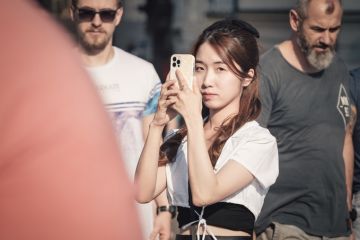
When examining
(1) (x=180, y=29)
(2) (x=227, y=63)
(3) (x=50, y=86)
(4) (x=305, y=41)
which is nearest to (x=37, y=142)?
(3) (x=50, y=86)

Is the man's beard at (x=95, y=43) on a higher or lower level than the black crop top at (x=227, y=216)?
higher

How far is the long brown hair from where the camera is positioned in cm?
295

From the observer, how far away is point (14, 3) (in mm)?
754

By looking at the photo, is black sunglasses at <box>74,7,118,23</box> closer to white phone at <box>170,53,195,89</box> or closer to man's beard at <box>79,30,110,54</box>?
man's beard at <box>79,30,110,54</box>

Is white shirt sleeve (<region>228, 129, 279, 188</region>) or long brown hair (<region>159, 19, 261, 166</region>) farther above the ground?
long brown hair (<region>159, 19, 261, 166</region>)

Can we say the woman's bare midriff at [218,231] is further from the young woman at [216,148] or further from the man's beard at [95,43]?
the man's beard at [95,43]

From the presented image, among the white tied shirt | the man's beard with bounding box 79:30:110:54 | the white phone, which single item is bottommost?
the white tied shirt

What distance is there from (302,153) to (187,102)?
4.55 feet

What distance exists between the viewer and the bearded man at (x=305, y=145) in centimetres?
390

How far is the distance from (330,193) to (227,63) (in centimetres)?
134

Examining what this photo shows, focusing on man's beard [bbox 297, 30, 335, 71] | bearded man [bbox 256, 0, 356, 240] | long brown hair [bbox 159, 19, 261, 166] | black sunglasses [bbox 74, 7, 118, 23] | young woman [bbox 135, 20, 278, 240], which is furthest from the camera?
black sunglasses [bbox 74, 7, 118, 23]

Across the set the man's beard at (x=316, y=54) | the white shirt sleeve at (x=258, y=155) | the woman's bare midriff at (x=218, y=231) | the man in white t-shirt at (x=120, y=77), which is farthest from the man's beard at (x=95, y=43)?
the woman's bare midriff at (x=218, y=231)

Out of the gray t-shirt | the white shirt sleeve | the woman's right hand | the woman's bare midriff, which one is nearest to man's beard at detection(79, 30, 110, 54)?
the gray t-shirt

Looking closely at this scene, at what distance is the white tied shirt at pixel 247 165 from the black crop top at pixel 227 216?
0.02 meters
